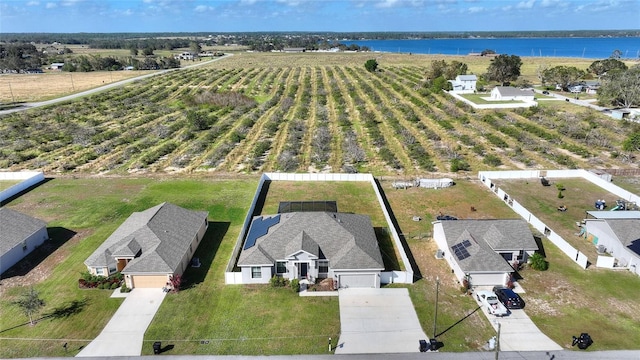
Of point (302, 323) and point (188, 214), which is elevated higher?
point (188, 214)

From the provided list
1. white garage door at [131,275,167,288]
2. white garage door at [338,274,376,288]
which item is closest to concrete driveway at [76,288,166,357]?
white garage door at [131,275,167,288]

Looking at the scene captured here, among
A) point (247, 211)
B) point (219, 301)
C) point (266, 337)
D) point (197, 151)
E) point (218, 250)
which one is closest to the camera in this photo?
point (266, 337)

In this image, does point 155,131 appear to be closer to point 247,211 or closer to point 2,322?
point 247,211

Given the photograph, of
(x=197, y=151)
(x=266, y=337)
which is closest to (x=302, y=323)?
(x=266, y=337)

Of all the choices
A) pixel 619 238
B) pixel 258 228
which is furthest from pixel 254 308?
pixel 619 238

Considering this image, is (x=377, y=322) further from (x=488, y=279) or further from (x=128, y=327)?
(x=128, y=327)

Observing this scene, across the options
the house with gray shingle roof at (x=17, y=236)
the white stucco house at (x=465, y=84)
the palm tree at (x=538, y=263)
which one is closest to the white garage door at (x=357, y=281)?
the palm tree at (x=538, y=263)

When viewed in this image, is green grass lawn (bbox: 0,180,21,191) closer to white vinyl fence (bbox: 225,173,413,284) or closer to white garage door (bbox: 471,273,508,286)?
white vinyl fence (bbox: 225,173,413,284)
